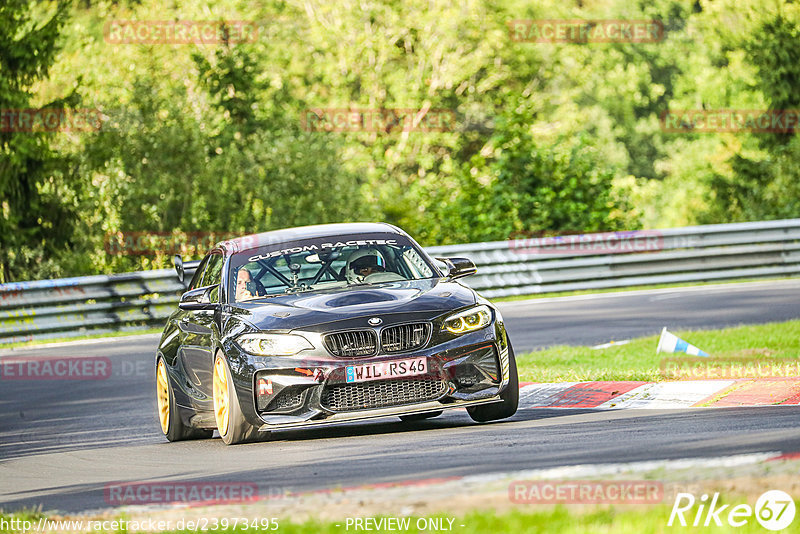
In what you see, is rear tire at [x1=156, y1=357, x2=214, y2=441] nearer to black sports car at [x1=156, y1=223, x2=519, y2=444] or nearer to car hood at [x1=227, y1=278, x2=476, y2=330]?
black sports car at [x1=156, y1=223, x2=519, y2=444]

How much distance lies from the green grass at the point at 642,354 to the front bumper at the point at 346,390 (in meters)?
2.79

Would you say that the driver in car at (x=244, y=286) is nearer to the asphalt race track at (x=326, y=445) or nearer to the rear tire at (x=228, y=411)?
the rear tire at (x=228, y=411)

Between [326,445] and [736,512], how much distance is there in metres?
4.43

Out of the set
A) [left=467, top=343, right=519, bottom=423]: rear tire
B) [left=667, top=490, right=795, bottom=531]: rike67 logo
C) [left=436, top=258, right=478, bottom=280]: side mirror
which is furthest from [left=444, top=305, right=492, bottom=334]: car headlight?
[left=667, top=490, right=795, bottom=531]: rike67 logo

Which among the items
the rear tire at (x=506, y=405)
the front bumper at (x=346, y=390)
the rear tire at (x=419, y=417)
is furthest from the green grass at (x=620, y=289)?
the front bumper at (x=346, y=390)

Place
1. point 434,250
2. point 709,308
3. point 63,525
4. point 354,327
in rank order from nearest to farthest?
point 63,525, point 354,327, point 709,308, point 434,250

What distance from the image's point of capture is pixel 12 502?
26.1ft

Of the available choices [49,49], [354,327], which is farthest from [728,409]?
[49,49]

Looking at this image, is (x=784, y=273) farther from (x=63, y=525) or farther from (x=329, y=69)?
(x=329, y=69)

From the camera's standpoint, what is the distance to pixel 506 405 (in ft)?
32.2

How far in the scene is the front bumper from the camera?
920 cm

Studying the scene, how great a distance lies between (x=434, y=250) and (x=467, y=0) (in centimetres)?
2256

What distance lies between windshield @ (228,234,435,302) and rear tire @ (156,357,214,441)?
3.63 ft

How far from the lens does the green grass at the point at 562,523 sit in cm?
509
